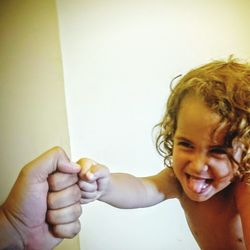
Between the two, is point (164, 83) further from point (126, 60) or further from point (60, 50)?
point (60, 50)

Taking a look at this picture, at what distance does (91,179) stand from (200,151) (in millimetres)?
182

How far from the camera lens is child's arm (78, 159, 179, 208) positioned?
1.77 feet

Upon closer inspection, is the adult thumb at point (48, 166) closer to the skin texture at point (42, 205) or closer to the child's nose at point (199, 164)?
the skin texture at point (42, 205)

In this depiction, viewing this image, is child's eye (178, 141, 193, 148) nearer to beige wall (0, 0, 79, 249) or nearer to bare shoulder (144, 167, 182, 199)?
bare shoulder (144, 167, 182, 199)

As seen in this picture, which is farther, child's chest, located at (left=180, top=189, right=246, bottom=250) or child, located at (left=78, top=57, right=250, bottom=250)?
child's chest, located at (left=180, top=189, right=246, bottom=250)

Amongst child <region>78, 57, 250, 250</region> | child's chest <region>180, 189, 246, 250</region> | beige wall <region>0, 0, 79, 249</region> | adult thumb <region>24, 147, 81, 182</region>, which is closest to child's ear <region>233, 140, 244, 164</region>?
child <region>78, 57, 250, 250</region>

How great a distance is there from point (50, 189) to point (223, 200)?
1.21ft

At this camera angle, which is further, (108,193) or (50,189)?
(108,193)

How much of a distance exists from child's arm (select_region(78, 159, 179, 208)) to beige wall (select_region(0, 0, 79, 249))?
23 cm

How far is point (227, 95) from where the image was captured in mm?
583

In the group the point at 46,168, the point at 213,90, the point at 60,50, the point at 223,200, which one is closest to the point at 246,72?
the point at 213,90

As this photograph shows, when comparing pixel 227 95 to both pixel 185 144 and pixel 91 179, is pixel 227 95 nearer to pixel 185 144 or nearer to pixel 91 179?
pixel 185 144

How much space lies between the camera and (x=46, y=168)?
50cm

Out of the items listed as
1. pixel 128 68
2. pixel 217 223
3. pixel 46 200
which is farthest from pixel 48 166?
pixel 128 68
